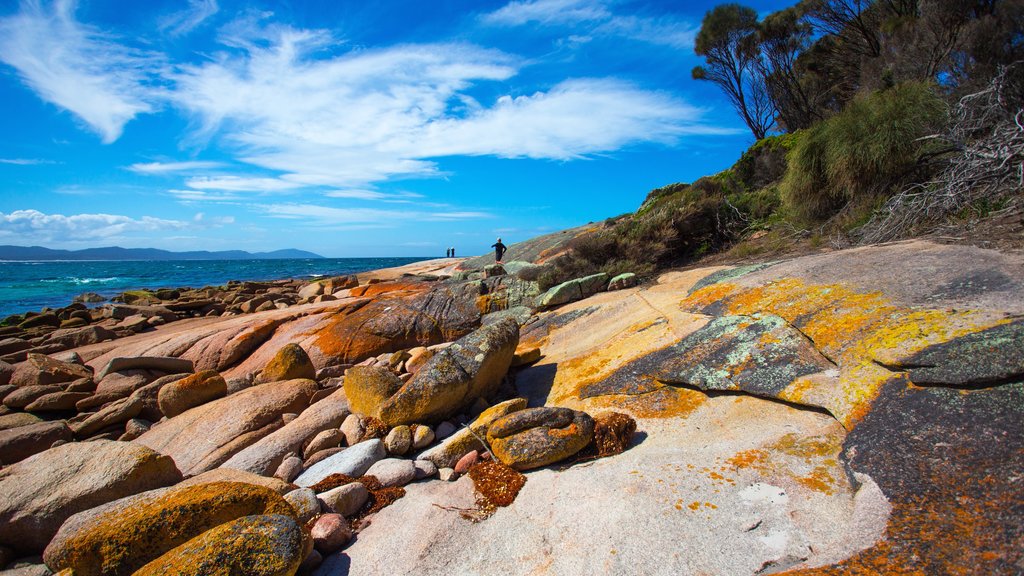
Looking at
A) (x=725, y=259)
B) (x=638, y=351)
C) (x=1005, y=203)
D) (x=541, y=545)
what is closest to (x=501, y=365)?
(x=638, y=351)

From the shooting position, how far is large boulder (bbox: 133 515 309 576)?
7.59 feet

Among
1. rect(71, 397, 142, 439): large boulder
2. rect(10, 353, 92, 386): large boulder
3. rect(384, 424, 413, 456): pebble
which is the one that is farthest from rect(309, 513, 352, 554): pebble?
rect(10, 353, 92, 386): large boulder

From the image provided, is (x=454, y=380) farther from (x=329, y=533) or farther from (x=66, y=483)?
(x=66, y=483)

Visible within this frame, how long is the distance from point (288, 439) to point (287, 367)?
1.88m

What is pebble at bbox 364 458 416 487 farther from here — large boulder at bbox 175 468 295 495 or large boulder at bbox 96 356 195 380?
large boulder at bbox 96 356 195 380

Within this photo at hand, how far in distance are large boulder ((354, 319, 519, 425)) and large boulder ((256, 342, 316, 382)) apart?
2.29 m

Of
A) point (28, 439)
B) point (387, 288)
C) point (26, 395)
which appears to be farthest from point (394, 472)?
point (387, 288)

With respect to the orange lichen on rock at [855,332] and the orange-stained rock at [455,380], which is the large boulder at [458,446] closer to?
the orange-stained rock at [455,380]

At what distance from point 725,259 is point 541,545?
692cm

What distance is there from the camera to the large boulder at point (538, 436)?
3338 mm

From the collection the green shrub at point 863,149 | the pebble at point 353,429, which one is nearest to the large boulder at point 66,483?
the pebble at point 353,429

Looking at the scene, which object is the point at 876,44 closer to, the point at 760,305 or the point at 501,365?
the point at 760,305

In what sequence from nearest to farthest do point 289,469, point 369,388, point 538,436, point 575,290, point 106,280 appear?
point 538,436
point 289,469
point 369,388
point 575,290
point 106,280

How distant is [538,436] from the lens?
344cm
